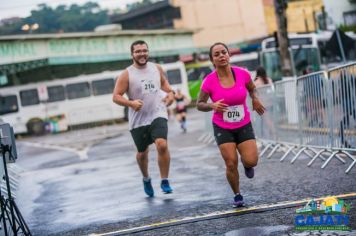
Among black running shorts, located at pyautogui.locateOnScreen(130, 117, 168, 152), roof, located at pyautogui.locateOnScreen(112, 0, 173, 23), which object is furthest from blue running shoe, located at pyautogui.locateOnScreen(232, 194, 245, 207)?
roof, located at pyautogui.locateOnScreen(112, 0, 173, 23)

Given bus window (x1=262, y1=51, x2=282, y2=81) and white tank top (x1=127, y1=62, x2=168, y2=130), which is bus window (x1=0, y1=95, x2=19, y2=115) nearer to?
bus window (x1=262, y1=51, x2=282, y2=81)

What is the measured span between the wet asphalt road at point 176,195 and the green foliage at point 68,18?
136ft

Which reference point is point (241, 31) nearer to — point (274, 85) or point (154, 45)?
point (154, 45)

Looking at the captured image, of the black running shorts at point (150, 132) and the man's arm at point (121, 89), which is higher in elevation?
the man's arm at point (121, 89)

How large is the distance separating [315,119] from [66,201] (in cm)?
423

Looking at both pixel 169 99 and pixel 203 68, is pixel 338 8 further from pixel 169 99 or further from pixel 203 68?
pixel 169 99

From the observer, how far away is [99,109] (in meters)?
41.3

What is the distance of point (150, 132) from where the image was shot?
9.52m

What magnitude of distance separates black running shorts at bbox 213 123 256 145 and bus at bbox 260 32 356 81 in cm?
2371

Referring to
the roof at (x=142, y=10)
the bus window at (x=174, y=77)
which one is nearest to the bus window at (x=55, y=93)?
the bus window at (x=174, y=77)

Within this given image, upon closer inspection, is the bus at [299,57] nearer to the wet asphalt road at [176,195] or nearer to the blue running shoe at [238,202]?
the wet asphalt road at [176,195]

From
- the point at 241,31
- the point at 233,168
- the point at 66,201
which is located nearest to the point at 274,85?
the point at 66,201

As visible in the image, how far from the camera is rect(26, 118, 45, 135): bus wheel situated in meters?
40.6

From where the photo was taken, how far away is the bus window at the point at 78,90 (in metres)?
41.8
